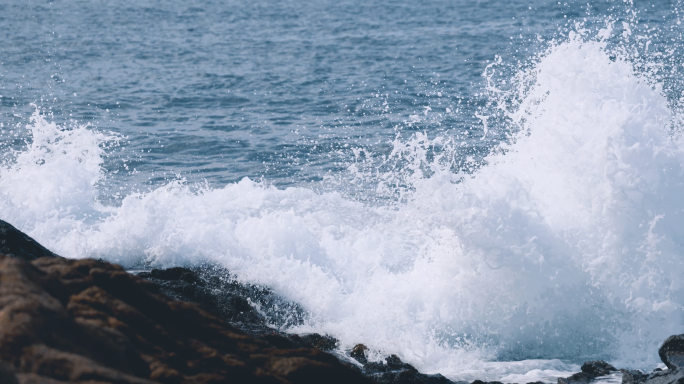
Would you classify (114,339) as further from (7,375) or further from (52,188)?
(52,188)

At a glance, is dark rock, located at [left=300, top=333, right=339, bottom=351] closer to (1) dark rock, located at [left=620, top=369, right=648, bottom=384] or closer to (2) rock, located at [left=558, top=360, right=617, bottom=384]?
(2) rock, located at [left=558, top=360, right=617, bottom=384]

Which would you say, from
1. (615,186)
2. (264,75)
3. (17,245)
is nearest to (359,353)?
(17,245)

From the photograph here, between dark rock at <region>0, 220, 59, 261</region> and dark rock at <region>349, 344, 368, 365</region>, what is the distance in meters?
3.50

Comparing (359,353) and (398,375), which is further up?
(359,353)

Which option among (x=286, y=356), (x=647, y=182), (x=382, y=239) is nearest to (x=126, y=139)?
(x=382, y=239)

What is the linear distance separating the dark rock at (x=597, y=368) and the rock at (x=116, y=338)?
3.60 metres

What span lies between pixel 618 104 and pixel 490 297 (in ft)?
11.4

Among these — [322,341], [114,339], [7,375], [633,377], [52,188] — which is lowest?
[7,375]

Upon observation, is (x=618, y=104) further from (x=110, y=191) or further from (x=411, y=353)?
(x=110, y=191)

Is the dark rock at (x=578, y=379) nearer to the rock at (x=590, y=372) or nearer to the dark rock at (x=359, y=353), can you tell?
the rock at (x=590, y=372)

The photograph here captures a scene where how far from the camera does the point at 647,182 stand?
889 cm

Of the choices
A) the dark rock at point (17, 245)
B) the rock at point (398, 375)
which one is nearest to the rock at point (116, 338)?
the rock at point (398, 375)

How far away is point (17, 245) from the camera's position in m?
7.43

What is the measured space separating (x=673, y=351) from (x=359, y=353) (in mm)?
3030
